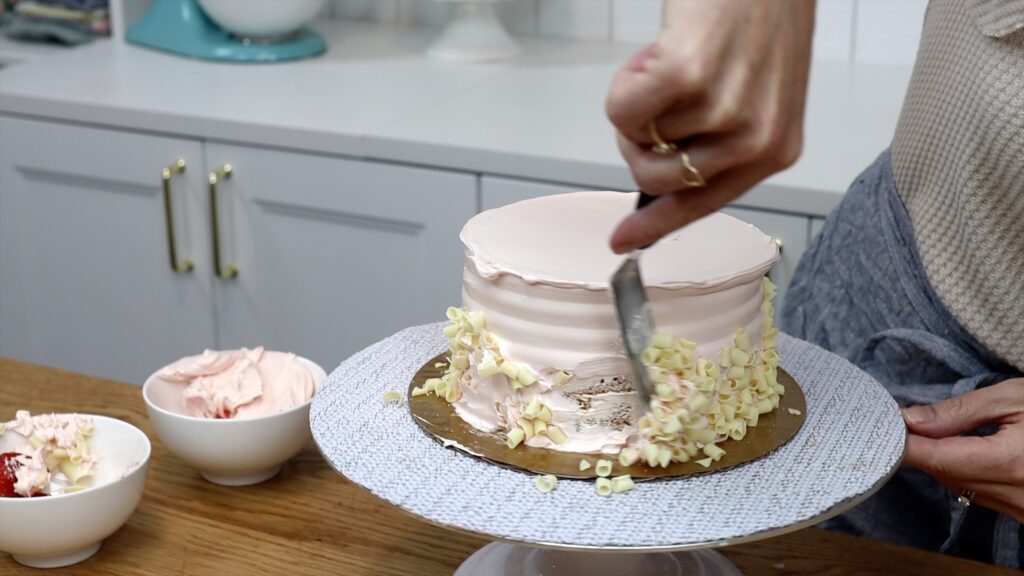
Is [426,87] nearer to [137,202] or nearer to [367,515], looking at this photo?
[137,202]

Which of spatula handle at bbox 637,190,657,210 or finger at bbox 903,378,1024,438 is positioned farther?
finger at bbox 903,378,1024,438

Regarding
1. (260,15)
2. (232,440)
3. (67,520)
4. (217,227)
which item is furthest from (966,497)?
(260,15)

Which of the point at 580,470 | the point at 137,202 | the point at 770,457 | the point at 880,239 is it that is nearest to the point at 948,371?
the point at 880,239

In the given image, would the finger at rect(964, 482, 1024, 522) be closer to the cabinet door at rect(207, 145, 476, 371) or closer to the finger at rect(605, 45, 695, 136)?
Result: the finger at rect(605, 45, 695, 136)

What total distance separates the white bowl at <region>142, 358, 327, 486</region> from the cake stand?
95mm

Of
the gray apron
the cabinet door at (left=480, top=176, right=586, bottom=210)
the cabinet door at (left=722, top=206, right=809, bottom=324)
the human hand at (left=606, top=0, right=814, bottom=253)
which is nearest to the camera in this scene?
the human hand at (left=606, top=0, right=814, bottom=253)

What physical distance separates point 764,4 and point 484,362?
1.15ft

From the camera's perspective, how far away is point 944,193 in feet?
3.57

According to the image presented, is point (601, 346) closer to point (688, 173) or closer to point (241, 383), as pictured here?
point (688, 173)

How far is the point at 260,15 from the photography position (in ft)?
7.13

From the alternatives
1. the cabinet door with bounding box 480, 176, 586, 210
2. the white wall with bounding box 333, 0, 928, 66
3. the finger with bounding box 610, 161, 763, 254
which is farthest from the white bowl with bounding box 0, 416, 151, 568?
the white wall with bounding box 333, 0, 928, 66

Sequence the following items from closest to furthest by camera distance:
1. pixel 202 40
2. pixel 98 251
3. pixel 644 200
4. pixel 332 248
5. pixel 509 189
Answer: pixel 644 200 < pixel 509 189 < pixel 332 248 < pixel 98 251 < pixel 202 40

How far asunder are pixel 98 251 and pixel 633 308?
5.00 feet

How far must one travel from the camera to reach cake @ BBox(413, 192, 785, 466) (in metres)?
0.84
